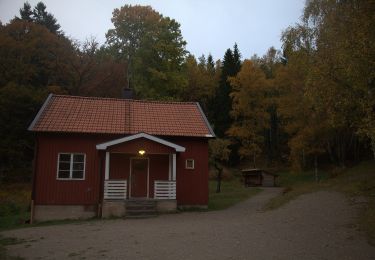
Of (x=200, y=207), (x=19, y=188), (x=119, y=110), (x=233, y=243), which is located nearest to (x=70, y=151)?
(x=119, y=110)

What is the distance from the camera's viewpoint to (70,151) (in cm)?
2044

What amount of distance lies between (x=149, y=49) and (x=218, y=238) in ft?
99.2

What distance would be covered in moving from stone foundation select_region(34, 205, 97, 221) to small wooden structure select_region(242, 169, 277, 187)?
78.6ft

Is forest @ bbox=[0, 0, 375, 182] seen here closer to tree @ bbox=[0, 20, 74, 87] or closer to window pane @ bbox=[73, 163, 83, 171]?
tree @ bbox=[0, 20, 74, 87]

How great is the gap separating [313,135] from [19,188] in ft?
81.2

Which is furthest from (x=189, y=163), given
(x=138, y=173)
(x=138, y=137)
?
(x=138, y=137)

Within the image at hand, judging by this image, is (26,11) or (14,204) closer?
(14,204)

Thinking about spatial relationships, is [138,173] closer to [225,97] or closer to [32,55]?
[32,55]

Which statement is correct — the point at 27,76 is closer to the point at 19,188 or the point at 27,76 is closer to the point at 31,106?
the point at 31,106

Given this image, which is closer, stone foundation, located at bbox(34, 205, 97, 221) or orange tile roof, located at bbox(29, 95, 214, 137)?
stone foundation, located at bbox(34, 205, 97, 221)

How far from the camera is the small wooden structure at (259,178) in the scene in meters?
40.9

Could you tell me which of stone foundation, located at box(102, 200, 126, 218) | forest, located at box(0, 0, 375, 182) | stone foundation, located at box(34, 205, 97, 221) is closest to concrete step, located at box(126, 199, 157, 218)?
stone foundation, located at box(102, 200, 126, 218)

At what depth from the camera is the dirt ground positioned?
9.96 m

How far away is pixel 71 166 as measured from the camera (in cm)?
2034
